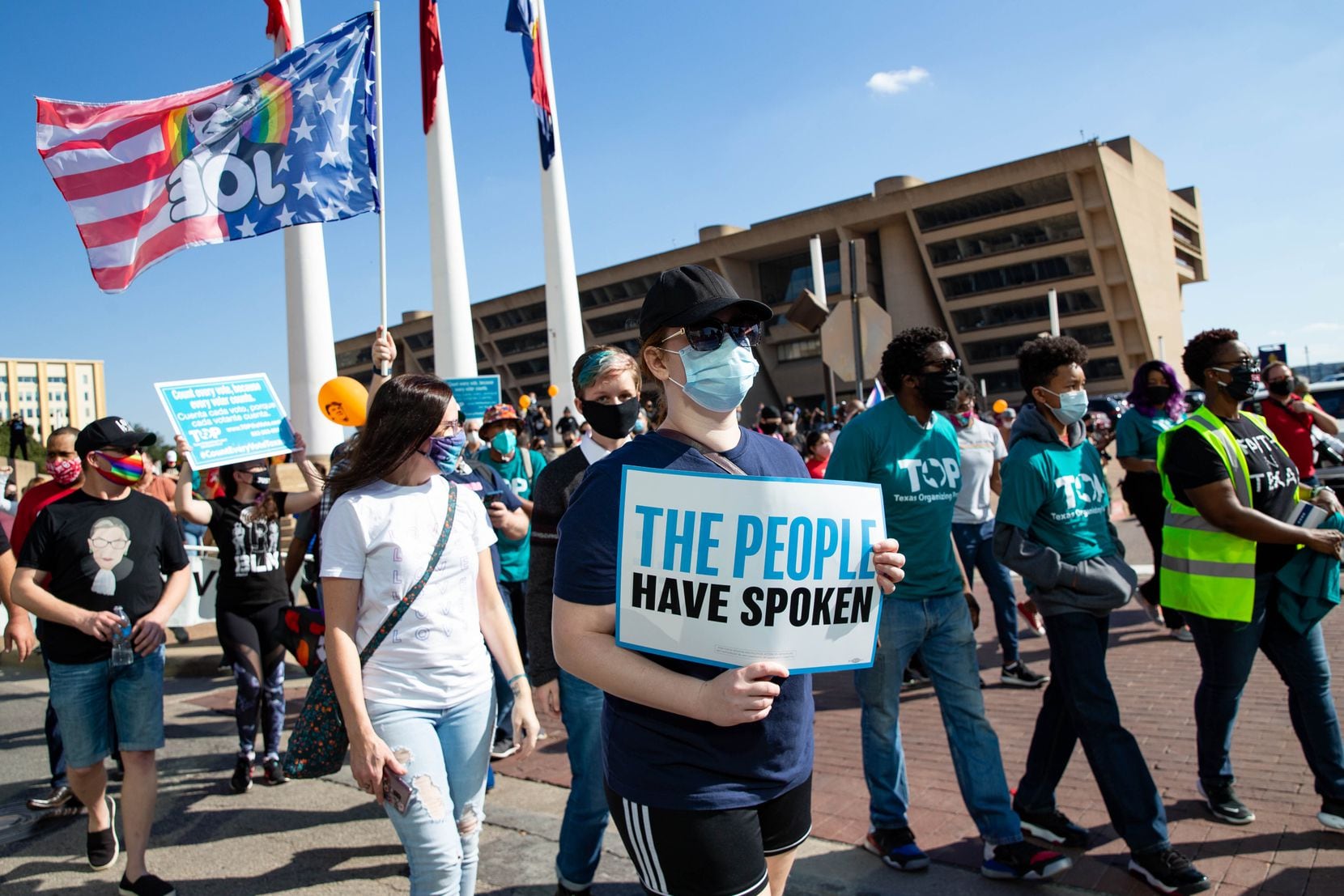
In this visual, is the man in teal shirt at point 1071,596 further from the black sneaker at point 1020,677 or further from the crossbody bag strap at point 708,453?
the black sneaker at point 1020,677

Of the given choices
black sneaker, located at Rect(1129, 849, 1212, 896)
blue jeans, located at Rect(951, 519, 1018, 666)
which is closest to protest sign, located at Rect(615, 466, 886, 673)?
black sneaker, located at Rect(1129, 849, 1212, 896)

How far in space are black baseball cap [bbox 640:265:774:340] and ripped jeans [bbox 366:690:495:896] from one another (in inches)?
57.0

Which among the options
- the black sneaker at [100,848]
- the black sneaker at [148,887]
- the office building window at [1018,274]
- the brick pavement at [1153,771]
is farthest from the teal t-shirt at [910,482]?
the office building window at [1018,274]

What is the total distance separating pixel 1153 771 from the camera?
4480mm

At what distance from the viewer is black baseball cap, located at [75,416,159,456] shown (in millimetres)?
4004

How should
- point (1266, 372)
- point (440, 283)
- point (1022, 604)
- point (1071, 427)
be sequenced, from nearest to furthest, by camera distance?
point (1071, 427) → point (1022, 604) → point (1266, 372) → point (440, 283)

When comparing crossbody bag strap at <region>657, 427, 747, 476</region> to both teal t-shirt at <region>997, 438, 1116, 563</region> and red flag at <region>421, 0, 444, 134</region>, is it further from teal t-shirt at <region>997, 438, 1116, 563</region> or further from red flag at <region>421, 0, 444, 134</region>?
red flag at <region>421, 0, 444, 134</region>

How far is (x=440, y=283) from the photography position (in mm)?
17203

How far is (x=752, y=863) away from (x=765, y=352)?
223 ft

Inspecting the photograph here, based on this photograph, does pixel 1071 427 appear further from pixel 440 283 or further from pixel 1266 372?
pixel 440 283

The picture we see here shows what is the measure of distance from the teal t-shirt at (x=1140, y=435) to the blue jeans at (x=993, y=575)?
1.09 m

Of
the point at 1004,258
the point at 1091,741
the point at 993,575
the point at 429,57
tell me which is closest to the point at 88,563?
the point at 1091,741

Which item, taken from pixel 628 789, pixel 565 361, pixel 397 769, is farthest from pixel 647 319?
pixel 565 361

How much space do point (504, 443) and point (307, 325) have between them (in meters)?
7.12
